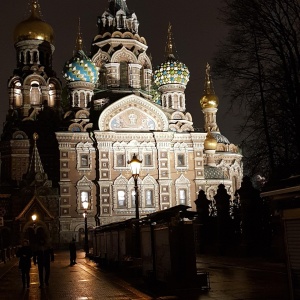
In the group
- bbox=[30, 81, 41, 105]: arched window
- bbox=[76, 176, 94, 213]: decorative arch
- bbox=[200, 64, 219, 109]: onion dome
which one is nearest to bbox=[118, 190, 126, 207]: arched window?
bbox=[76, 176, 94, 213]: decorative arch

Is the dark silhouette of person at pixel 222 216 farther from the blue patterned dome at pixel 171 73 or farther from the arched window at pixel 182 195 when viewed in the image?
the blue patterned dome at pixel 171 73

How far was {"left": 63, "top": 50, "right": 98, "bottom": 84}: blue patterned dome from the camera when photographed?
168 ft

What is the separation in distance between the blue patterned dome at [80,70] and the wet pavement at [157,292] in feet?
110

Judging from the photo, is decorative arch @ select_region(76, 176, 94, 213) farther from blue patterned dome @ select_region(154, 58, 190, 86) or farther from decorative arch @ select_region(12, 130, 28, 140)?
blue patterned dome @ select_region(154, 58, 190, 86)

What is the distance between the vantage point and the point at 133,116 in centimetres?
4938

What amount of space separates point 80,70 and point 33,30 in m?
7.24

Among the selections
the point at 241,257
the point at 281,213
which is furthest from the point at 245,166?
the point at 281,213

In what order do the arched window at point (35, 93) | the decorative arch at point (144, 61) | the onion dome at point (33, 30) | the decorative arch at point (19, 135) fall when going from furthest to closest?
the decorative arch at point (144, 61) → the onion dome at point (33, 30) → the arched window at point (35, 93) → the decorative arch at point (19, 135)

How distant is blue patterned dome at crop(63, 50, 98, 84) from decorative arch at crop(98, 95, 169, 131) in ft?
15.0

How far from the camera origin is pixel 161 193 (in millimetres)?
49000

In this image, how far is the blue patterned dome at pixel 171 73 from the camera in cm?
5425

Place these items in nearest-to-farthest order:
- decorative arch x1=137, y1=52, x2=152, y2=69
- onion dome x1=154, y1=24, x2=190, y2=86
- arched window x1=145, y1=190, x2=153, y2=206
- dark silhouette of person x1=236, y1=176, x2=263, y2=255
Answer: dark silhouette of person x1=236, y1=176, x2=263, y2=255, arched window x1=145, y1=190, x2=153, y2=206, onion dome x1=154, y1=24, x2=190, y2=86, decorative arch x1=137, y1=52, x2=152, y2=69

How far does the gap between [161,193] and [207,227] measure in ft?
64.6

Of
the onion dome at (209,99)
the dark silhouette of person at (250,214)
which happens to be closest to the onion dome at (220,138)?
the onion dome at (209,99)
